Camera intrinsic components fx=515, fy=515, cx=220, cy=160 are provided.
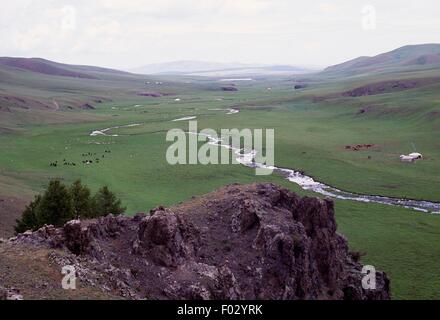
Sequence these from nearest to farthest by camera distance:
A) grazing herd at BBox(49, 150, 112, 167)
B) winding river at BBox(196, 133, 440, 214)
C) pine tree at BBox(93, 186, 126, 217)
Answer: pine tree at BBox(93, 186, 126, 217)
winding river at BBox(196, 133, 440, 214)
grazing herd at BBox(49, 150, 112, 167)

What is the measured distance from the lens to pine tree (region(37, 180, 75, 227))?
37031 mm

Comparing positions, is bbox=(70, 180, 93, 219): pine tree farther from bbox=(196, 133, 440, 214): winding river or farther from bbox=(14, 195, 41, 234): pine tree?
bbox=(196, 133, 440, 214): winding river

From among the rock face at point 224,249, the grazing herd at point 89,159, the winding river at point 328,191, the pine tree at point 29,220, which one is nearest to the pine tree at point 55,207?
the pine tree at point 29,220

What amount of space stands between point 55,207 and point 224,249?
14948 mm

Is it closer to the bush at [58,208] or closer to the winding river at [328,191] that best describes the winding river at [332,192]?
the winding river at [328,191]

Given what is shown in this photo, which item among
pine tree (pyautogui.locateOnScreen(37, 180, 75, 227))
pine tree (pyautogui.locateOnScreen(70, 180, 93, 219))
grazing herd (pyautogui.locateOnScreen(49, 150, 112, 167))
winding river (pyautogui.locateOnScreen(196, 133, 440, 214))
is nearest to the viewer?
pine tree (pyautogui.locateOnScreen(37, 180, 75, 227))

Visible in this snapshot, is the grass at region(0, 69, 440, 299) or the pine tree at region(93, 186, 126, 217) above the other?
the pine tree at region(93, 186, 126, 217)

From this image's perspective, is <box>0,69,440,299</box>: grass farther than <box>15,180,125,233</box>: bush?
Yes

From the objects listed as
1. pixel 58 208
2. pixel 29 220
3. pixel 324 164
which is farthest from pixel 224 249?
pixel 324 164

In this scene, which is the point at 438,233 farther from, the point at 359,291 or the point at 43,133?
the point at 43,133

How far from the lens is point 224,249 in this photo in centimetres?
2858

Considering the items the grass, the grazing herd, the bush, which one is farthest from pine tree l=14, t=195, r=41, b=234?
the grazing herd

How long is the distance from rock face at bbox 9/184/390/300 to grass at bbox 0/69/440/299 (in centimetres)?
943
